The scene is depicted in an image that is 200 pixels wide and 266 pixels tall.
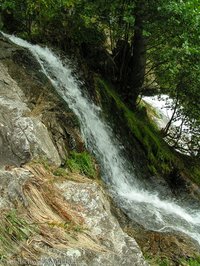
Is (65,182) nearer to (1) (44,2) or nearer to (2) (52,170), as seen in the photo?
(2) (52,170)

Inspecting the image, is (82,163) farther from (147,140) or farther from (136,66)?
(136,66)

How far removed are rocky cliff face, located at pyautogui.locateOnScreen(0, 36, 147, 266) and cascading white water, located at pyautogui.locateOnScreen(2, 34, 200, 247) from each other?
4.49 ft

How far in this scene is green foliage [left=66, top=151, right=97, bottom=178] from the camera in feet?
24.1

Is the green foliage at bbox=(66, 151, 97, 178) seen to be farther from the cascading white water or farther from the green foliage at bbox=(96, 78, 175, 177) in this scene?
the green foliage at bbox=(96, 78, 175, 177)

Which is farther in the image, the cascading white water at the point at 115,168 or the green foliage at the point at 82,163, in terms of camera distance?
the cascading white water at the point at 115,168

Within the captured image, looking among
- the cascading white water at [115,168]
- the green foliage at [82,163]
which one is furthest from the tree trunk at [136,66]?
the green foliage at [82,163]

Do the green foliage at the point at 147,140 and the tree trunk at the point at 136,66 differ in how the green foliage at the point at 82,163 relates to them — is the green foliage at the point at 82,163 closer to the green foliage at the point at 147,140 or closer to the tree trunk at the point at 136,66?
the green foliage at the point at 147,140

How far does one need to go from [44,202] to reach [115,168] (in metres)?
4.53

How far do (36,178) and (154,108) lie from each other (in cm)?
1309

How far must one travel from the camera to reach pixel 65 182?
5.83 metres

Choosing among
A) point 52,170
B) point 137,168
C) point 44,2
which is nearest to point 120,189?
point 137,168

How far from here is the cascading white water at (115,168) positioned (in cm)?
838

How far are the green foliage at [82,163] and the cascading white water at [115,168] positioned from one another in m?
0.89

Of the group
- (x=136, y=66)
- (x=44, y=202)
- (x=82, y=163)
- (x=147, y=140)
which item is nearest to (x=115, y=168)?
(x=82, y=163)
